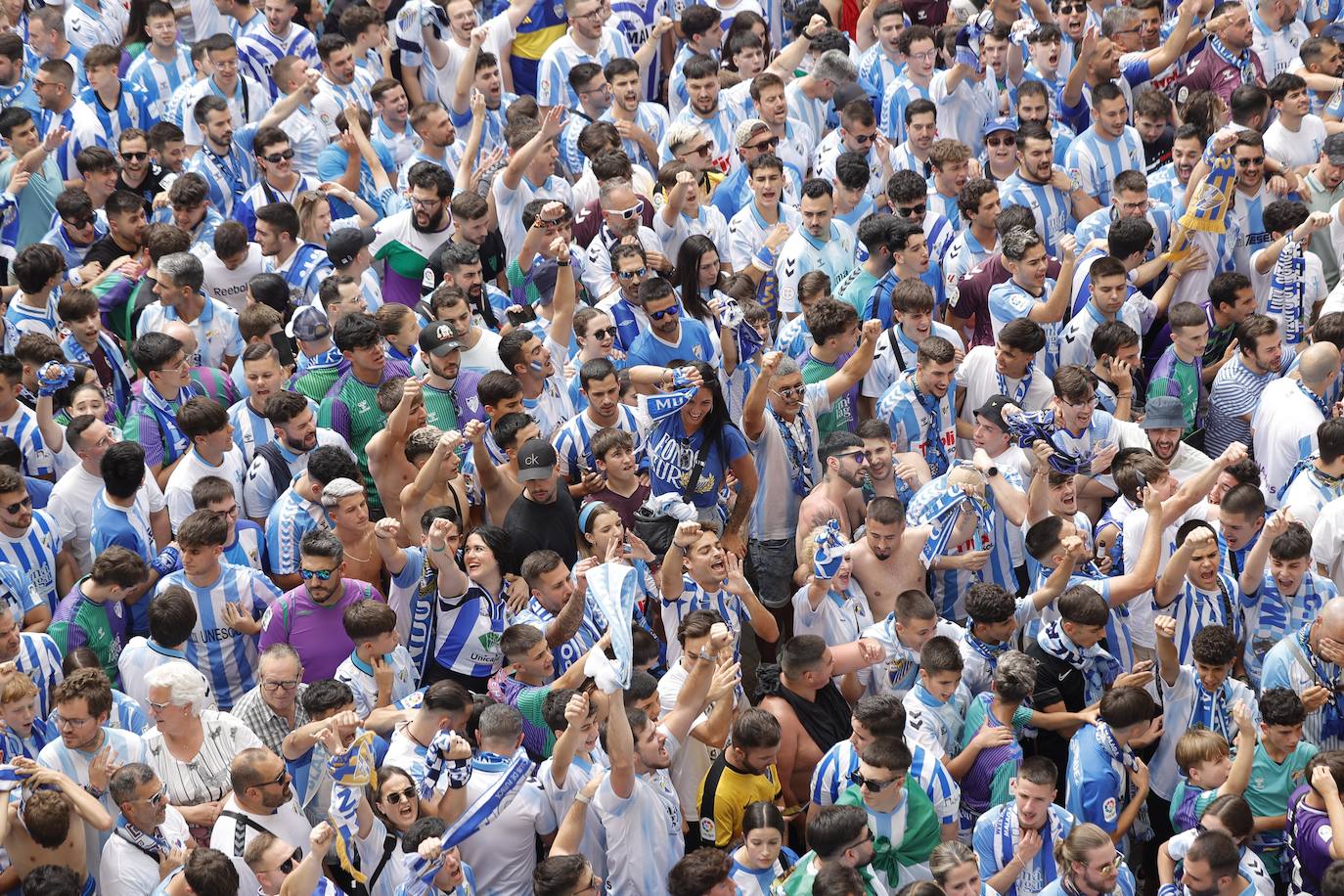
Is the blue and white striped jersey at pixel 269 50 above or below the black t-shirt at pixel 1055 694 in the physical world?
above

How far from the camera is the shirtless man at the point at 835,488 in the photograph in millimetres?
10055

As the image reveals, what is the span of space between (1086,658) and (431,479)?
3.16 meters

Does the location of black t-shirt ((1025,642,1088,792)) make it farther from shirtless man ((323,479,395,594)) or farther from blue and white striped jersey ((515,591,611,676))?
shirtless man ((323,479,395,594))

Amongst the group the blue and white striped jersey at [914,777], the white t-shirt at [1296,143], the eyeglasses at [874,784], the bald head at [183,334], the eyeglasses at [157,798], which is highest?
the eyeglasses at [157,798]

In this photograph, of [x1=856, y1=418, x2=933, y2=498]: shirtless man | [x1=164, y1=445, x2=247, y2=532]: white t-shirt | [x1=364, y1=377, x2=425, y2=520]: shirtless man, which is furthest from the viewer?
[x1=856, y1=418, x2=933, y2=498]: shirtless man

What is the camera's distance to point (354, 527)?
957cm

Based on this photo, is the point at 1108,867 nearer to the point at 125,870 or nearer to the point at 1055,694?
the point at 1055,694

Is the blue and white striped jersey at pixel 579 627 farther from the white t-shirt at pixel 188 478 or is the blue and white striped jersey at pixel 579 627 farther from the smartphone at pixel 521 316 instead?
the smartphone at pixel 521 316

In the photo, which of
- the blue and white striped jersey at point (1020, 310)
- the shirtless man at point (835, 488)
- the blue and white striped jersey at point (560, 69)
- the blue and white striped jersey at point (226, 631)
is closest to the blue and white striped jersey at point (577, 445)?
the shirtless man at point (835, 488)

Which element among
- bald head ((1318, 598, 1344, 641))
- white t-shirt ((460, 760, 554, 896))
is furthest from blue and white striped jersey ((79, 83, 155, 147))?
bald head ((1318, 598, 1344, 641))

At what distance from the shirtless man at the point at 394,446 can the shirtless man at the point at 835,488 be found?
1981mm

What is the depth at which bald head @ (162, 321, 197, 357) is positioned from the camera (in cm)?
1082

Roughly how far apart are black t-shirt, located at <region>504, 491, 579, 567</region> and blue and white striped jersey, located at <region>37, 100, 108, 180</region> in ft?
15.7

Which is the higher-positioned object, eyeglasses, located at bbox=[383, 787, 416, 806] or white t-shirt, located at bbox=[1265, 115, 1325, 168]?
eyeglasses, located at bbox=[383, 787, 416, 806]
